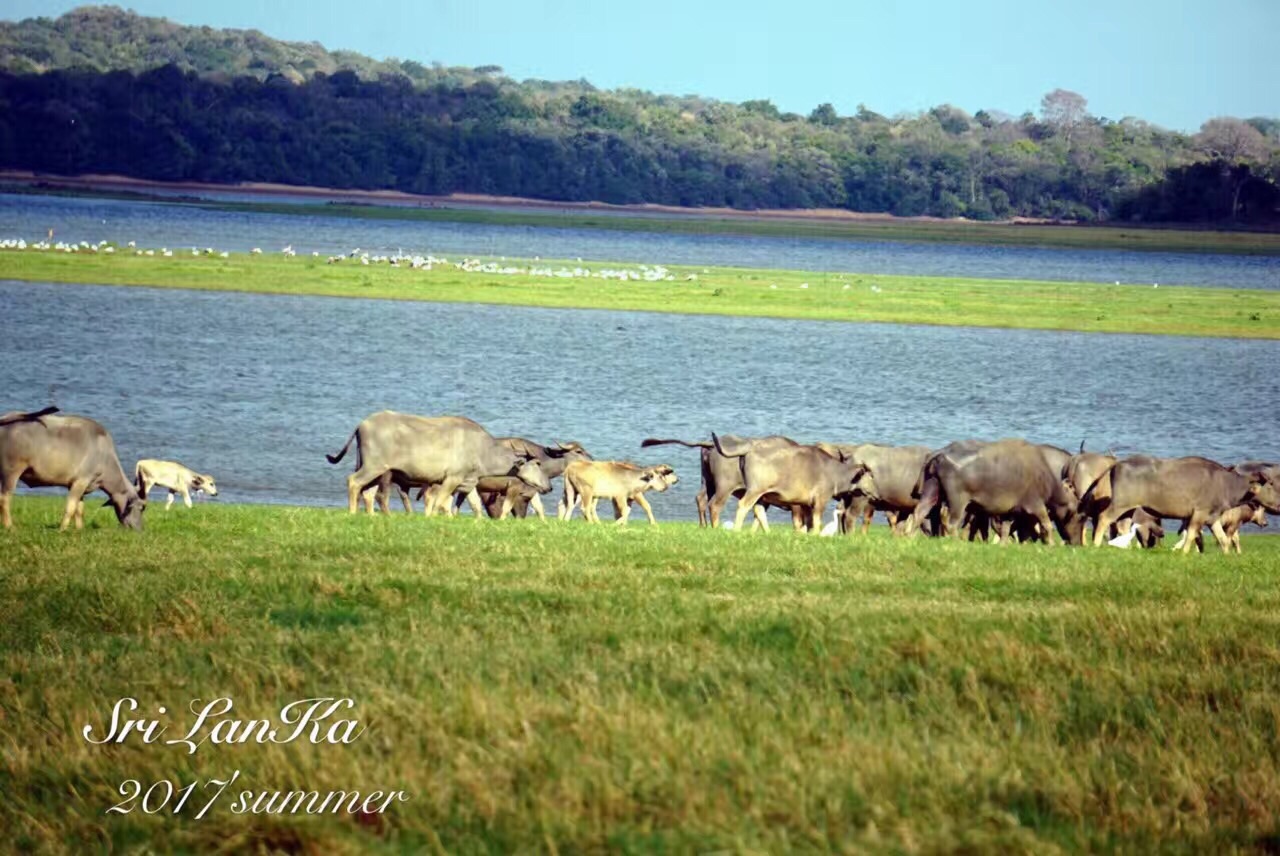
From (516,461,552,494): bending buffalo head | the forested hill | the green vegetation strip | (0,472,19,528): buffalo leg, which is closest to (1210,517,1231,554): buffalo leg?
(516,461,552,494): bending buffalo head

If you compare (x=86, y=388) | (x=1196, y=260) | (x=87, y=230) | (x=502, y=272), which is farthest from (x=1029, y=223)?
(x=86, y=388)

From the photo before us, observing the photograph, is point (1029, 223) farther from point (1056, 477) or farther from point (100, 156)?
point (1056, 477)

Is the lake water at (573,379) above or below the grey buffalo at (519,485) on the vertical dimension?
below

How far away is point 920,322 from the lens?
2189 inches

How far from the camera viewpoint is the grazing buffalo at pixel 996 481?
59.5 ft

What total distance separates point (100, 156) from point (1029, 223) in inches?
3467

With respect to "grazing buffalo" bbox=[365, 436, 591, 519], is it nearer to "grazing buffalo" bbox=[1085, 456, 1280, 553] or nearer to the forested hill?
"grazing buffalo" bbox=[1085, 456, 1280, 553]

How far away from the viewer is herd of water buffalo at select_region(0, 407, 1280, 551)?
18.3 meters

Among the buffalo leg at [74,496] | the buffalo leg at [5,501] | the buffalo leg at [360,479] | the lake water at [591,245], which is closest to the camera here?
the buffalo leg at [5,501]

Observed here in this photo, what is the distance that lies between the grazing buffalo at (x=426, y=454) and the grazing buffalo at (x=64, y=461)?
2.94m

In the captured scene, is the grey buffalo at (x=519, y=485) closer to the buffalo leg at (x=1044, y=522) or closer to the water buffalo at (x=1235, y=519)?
the buffalo leg at (x=1044, y=522)

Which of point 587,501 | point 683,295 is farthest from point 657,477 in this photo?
point 683,295

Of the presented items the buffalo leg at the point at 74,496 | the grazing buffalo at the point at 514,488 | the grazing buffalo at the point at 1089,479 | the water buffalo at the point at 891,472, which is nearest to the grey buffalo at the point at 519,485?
the grazing buffalo at the point at 514,488

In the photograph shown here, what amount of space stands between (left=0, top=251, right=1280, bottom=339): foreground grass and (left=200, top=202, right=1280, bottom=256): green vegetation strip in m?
72.0
